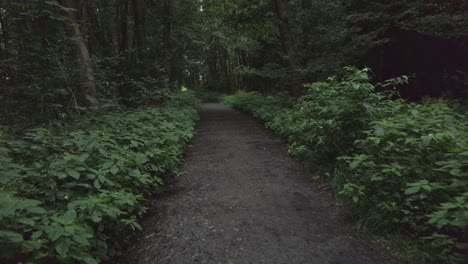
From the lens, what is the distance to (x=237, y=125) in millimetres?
12898

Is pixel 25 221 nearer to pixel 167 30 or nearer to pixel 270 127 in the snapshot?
pixel 270 127

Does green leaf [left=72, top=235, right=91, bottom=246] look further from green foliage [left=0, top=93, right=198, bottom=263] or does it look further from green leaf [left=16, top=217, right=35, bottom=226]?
green leaf [left=16, top=217, right=35, bottom=226]

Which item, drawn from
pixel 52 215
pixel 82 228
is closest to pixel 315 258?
pixel 82 228

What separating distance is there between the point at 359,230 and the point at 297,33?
1064 centimetres

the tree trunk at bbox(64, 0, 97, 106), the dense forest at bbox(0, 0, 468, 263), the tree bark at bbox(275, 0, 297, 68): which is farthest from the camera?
the tree bark at bbox(275, 0, 297, 68)

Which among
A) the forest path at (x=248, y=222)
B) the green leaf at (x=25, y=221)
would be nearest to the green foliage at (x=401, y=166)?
the forest path at (x=248, y=222)

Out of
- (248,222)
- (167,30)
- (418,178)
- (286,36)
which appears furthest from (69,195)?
(167,30)

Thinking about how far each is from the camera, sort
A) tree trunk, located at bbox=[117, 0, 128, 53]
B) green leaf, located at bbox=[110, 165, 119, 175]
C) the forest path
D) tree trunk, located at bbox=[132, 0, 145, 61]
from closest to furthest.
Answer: the forest path → green leaf, located at bbox=[110, 165, 119, 175] → tree trunk, located at bbox=[132, 0, 145, 61] → tree trunk, located at bbox=[117, 0, 128, 53]

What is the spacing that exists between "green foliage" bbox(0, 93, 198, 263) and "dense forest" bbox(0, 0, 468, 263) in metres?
0.02

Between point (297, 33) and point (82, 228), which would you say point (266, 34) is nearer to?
point (297, 33)

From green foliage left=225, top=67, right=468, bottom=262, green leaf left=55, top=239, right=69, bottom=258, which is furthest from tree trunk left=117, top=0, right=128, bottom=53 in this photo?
green leaf left=55, top=239, right=69, bottom=258

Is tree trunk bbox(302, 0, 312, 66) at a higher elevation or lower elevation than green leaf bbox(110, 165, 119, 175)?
higher

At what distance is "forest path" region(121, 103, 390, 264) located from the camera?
3340 millimetres

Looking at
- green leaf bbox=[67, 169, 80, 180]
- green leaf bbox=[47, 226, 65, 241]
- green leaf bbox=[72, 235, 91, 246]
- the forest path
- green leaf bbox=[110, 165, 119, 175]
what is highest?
green leaf bbox=[67, 169, 80, 180]
